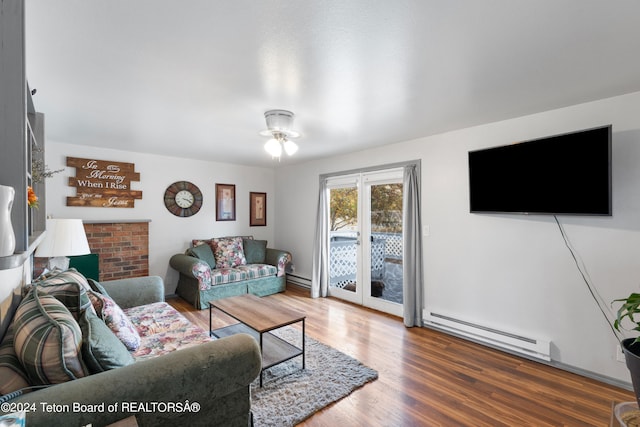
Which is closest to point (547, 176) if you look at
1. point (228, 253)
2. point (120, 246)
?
point (228, 253)

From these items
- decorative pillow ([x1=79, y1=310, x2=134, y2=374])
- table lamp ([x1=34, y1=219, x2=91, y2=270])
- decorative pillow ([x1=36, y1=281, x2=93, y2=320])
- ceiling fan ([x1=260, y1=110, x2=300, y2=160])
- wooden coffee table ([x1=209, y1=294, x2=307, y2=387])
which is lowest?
wooden coffee table ([x1=209, y1=294, x2=307, y2=387])

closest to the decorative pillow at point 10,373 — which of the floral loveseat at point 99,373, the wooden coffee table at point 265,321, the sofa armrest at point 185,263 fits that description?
the floral loveseat at point 99,373

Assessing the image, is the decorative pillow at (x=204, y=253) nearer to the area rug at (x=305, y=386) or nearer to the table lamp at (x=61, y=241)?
the table lamp at (x=61, y=241)

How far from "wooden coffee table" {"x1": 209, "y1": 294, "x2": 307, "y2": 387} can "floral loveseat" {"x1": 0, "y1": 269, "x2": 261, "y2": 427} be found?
78 centimetres

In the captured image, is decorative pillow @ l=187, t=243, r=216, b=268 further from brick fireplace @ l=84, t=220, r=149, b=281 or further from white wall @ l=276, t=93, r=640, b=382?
white wall @ l=276, t=93, r=640, b=382

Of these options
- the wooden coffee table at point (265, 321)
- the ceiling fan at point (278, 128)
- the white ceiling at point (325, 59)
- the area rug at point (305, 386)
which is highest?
the white ceiling at point (325, 59)

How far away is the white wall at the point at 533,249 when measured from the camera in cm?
229

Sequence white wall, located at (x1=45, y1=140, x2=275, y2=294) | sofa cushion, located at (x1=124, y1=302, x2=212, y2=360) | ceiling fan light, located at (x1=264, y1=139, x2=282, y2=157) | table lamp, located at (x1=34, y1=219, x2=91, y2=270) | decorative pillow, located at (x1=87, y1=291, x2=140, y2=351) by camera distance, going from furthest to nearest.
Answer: white wall, located at (x1=45, y1=140, x2=275, y2=294) → ceiling fan light, located at (x1=264, y1=139, x2=282, y2=157) → table lamp, located at (x1=34, y1=219, x2=91, y2=270) → sofa cushion, located at (x1=124, y1=302, x2=212, y2=360) → decorative pillow, located at (x1=87, y1=291, x2=140, y2=351)

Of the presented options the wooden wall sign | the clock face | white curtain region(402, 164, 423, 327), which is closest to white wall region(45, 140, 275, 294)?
the wooden wall sign

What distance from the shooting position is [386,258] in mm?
4074

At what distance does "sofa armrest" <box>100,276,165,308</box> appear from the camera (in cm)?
276

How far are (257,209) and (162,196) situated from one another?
5.61 ft

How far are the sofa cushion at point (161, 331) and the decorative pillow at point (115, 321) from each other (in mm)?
88

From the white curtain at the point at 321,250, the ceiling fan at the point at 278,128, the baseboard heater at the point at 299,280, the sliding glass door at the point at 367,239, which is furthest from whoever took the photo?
the baseboard heater at the point at 299,280
